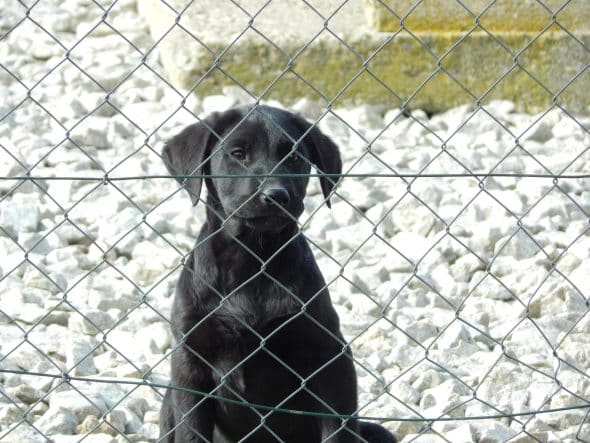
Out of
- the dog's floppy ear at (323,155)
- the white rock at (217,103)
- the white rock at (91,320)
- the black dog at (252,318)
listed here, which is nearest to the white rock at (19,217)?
the white rock at (91,320)

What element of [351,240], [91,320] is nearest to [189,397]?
[91,320]

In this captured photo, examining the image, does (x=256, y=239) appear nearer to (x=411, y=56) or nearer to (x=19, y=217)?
(x=19, y=217)

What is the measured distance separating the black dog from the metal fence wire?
95mm

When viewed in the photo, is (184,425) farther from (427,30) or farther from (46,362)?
(427,30)

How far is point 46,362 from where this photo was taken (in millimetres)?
3781

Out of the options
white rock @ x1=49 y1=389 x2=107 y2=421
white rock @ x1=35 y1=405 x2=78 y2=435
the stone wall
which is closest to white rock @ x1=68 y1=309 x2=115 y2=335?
white rock @ x1=49 y1=389 x2=107 y2=421

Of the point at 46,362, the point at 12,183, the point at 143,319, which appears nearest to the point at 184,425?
the point at 46,362

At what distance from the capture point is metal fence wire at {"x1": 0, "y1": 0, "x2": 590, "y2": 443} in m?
3.21

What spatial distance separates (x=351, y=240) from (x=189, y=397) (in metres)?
1.99

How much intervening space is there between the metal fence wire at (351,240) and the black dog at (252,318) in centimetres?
10

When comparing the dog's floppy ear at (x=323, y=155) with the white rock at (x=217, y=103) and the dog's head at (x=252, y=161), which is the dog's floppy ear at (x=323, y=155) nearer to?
the dog's head at (x=252, y=161)

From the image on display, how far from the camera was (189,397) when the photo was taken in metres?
3.16

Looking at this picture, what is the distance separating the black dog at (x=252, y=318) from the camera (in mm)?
3135

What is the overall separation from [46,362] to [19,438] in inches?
24.5
